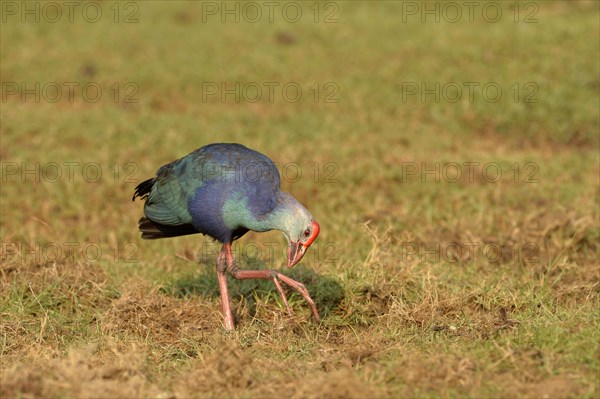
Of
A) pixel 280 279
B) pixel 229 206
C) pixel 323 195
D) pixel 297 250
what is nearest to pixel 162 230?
pixel 229 206

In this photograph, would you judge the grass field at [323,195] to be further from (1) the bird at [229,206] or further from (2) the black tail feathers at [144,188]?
(2) the black tail feathers at [144,188]

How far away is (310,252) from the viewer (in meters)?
6.71

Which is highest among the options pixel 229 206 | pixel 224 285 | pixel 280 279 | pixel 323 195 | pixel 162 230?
pixel 229 206

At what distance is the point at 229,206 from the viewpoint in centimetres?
485

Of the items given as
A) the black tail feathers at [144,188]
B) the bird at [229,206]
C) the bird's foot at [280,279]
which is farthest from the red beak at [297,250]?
the black tail feathers at [144,188]

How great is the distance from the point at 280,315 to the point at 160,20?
8.09 metres

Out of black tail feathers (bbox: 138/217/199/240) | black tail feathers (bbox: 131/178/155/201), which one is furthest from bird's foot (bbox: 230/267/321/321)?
black tail feathers (bbox: 131/178/155/201)

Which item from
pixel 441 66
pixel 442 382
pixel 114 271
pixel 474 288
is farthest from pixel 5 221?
pixel 441 66

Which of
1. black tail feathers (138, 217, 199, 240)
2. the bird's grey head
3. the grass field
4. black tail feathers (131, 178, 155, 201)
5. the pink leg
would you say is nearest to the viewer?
the grass field

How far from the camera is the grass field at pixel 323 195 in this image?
406cm

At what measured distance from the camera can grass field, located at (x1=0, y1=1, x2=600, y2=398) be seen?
13.3ft

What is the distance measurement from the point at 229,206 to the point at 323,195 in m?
2.78

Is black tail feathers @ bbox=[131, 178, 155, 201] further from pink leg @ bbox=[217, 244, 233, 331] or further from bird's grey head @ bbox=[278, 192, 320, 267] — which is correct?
bird's grey head @ bbox=[278, 192, 320, 267]

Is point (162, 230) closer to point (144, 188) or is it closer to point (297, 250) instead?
point (144, 188)
